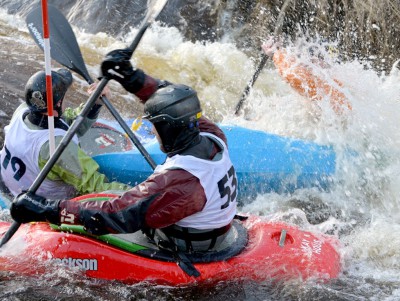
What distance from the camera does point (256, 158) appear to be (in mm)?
5621

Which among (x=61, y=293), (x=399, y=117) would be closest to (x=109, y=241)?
(x=61, y=293)

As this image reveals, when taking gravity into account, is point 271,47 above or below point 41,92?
above

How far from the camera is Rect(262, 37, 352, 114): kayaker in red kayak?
252 inches

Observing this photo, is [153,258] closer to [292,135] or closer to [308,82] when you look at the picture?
[292,135]

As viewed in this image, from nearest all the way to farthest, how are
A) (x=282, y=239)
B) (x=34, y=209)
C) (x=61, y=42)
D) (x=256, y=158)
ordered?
1. (x=34, y=209)
2. (x=282, y=239)
3. (x=61, y=42)
4. (x=256, y=158)

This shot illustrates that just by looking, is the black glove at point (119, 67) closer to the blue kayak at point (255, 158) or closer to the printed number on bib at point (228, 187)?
the printed number on bib at point (228, 187)

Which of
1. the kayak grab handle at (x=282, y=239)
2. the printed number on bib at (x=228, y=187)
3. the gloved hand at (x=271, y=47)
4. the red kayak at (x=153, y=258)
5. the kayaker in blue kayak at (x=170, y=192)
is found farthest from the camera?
the gloved hand at (x=271, y=47)

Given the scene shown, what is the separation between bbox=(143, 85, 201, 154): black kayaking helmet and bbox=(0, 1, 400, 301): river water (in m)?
0.96

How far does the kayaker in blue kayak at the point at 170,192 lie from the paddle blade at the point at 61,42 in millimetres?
1995

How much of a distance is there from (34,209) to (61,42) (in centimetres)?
228

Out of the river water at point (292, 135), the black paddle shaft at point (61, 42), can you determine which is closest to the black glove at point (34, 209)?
the river water at point (292, 135)

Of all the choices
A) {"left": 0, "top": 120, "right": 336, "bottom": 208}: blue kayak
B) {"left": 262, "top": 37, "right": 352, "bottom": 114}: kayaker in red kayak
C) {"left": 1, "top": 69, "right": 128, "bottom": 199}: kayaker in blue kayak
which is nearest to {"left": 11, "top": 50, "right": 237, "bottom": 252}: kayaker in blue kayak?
{"left": 1, "top": 69, "right": 128, "bottom": 199}: kayaker in blue kayak

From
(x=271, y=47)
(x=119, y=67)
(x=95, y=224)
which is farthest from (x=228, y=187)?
(x=271, y=47)

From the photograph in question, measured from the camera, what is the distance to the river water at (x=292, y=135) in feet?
12.4
